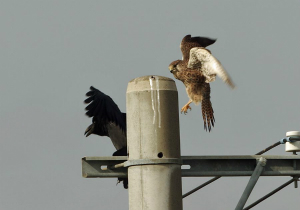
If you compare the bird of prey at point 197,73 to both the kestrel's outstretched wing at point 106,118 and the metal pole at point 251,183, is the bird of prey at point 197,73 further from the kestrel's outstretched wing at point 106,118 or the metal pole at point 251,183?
the metal pole at point 251,183

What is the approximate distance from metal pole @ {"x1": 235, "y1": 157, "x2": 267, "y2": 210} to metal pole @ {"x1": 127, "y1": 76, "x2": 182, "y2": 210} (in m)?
0.77

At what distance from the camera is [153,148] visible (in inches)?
217

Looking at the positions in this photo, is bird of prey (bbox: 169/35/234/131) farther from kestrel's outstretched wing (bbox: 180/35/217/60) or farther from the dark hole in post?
the dark hole in post

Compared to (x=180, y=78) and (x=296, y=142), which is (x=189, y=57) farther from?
(x=296, y=142)

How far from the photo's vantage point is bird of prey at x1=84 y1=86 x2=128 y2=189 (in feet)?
41.5

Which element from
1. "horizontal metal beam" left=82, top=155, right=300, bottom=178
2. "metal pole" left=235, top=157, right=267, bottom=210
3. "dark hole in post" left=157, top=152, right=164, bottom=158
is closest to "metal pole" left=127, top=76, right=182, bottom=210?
"dark hole in post" left=157, top=152, right=164, bottom=158

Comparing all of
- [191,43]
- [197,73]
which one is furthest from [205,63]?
[191,43]

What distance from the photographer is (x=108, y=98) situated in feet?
41.8

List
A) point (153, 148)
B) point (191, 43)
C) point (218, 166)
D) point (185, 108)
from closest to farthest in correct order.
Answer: point (153, 148), point (218, 166), point (185, 108), point (191, 43)

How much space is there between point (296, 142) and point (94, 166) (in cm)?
228

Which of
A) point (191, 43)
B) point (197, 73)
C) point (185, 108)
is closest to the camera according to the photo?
point (185, 108)

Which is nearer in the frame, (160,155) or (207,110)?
(160,155)

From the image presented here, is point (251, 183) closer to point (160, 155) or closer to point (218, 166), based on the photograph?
point (218, 166)

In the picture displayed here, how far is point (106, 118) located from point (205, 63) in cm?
238
